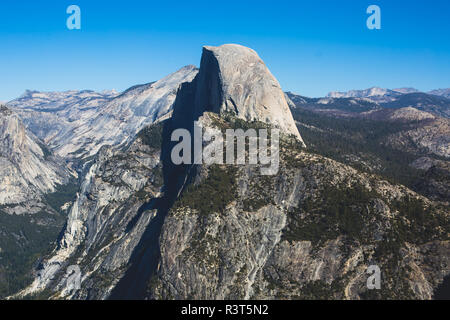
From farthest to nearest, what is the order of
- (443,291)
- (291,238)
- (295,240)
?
1. (291,238)
2. (295,240)
3. (443,291)

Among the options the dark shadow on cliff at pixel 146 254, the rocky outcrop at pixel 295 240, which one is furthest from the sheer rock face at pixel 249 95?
the rocky outcrop at pixel 295 240

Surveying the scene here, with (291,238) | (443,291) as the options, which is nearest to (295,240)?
(291,238)

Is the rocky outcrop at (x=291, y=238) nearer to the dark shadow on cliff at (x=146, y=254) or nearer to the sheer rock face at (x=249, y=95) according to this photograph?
the dark shadow on cliff at (x=146, y=254)

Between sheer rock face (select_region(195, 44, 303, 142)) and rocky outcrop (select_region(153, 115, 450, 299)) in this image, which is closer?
rocky outcrop (select_region(153, 115, 450, 299))

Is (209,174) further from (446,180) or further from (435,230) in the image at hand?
(446,180)

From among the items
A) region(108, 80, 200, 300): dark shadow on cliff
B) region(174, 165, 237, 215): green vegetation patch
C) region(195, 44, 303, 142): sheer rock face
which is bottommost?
region(108, 80, 200, 300): dark shadow on cliff

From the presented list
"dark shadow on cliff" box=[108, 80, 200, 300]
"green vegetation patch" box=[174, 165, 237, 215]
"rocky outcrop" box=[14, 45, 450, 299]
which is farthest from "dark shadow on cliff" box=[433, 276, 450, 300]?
"dark shadow on cliff" box=[108, 80, 200, 300]

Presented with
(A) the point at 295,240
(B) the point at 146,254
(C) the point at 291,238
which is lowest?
(B) the point at 146,254

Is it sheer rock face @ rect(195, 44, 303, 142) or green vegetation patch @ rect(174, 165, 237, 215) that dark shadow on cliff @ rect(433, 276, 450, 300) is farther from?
sheer rock face @ rect(195, 44, 303, 142)

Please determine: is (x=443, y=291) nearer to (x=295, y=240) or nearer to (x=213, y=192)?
(x=295, y=240)

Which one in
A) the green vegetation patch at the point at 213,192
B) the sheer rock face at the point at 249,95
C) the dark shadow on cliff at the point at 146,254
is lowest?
the dark shadow on cliff at the point at 146,254
